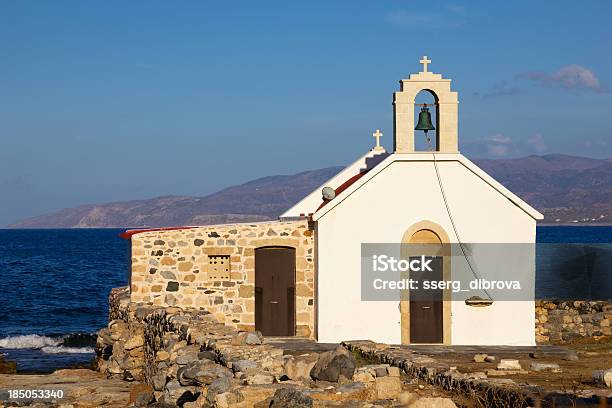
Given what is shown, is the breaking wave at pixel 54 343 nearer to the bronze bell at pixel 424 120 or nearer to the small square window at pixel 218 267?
the small square window at pixel 218 267

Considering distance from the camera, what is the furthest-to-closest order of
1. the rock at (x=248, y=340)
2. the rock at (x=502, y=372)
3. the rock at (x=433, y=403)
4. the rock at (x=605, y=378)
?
the rock at (x=248, y=340) < the rock at (x=502, y=372) < the rock at (x=605, y=378) < the rock at (x=433, y=403)

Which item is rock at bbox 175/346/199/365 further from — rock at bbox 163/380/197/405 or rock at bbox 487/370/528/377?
rock at bbox 487/370/528/377

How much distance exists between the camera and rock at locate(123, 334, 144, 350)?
770 inches

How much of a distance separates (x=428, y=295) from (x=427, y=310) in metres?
0.31

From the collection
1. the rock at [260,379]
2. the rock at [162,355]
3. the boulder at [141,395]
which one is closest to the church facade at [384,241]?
the boulder at [141,395]

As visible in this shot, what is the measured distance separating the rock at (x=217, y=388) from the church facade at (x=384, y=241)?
826cm

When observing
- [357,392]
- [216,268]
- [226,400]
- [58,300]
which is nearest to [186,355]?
[226,400]

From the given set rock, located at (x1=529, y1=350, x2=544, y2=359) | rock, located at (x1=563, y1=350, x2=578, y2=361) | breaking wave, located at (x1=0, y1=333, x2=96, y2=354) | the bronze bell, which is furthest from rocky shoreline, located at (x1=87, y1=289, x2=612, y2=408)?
breaking wave, located at (x1=0, y1=333, x2=96, y2=354)

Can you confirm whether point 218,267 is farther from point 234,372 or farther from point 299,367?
point 234,372

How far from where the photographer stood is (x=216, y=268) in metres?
20.3

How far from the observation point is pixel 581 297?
2356 cm

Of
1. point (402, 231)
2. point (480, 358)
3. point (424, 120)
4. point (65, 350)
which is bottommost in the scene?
point (65, 350)

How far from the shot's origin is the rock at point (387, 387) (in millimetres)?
11188

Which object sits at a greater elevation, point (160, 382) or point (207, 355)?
point (207, 355)
